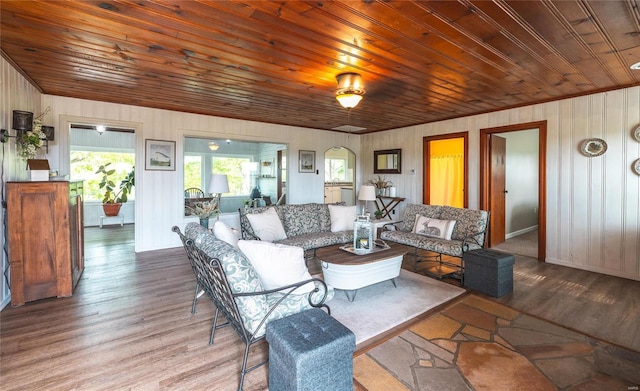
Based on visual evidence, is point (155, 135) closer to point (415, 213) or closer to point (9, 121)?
point (9, 121)

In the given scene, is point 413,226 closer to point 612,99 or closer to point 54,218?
point 612,99

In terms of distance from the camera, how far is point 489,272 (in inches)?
131

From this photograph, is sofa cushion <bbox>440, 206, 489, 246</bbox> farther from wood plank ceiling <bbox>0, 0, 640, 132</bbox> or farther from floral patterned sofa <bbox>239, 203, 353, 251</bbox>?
wood plank ceiling <bbox>0, 0, 640, 132</bbox>

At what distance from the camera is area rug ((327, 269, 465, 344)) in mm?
2680

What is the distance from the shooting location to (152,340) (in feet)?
7.90

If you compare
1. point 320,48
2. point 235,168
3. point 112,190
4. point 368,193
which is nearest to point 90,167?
point 112,190

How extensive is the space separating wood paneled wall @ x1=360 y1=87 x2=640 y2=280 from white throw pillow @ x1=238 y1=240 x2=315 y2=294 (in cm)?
448

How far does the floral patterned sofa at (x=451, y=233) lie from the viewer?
12.9 feet

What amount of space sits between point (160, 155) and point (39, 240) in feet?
8.31

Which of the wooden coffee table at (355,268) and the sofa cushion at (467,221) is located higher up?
the sofa cushion at (467,221)

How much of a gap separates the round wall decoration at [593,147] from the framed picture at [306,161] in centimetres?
495

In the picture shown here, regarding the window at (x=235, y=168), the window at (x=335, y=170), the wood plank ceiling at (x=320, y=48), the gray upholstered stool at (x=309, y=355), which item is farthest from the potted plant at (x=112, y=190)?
the gray upholstered stool at (x=309, y=355)

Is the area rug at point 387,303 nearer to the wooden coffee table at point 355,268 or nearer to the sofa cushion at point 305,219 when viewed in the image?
the wooden coffee table at point 355,268

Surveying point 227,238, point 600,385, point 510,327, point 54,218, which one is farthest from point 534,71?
point 54,218
